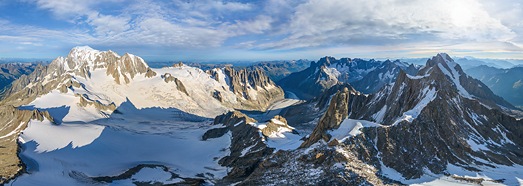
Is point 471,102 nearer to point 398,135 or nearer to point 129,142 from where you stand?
point 398,135

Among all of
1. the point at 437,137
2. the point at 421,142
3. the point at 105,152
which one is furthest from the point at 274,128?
the point at 105,152

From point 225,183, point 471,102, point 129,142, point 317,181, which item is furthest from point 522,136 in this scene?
point 129,142

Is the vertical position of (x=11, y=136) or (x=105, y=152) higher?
(x=11, y=136)

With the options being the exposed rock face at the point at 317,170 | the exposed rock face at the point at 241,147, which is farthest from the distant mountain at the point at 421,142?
the exposed rock face at the point at 241,147

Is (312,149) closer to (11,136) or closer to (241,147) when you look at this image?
(241,147)

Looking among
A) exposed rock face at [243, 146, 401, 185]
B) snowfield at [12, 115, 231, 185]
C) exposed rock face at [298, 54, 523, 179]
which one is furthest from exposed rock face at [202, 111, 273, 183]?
exposed rock face at [298, 54, 523, 179]

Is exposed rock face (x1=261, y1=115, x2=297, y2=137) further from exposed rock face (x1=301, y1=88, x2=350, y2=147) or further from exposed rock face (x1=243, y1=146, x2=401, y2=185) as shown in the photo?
exposed rock face (x1=243, y1=146, x2=401, y2=185)
